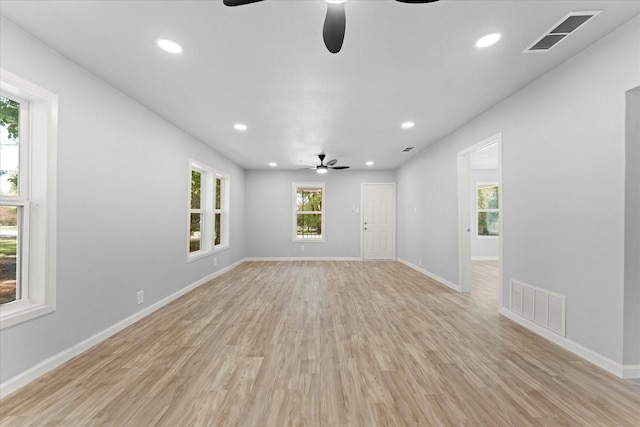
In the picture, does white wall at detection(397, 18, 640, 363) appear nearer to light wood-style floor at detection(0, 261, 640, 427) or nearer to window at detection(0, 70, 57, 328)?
light wood-style floor at detection(0, 261, 640, 427)

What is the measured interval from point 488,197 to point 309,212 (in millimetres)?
5126

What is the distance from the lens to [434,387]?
194 cm

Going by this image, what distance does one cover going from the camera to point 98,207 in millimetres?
2711

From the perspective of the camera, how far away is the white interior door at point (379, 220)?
307 inches

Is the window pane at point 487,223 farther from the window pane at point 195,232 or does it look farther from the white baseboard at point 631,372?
the window pane at point 195,232

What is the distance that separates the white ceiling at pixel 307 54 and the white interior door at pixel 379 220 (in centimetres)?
394

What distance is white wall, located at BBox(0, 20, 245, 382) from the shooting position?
2098mm

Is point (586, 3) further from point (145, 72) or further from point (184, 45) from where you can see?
point (145, 72)

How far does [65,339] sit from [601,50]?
497 cm

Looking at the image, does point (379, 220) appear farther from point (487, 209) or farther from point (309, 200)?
point (487, 209)

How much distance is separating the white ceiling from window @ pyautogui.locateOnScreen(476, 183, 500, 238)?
15.6ft

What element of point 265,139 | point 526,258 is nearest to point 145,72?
point 265,139

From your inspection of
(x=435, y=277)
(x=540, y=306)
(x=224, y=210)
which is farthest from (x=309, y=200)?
(x=540, y=306)

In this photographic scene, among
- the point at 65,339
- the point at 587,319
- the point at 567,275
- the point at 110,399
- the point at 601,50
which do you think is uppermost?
the point at 601,50
